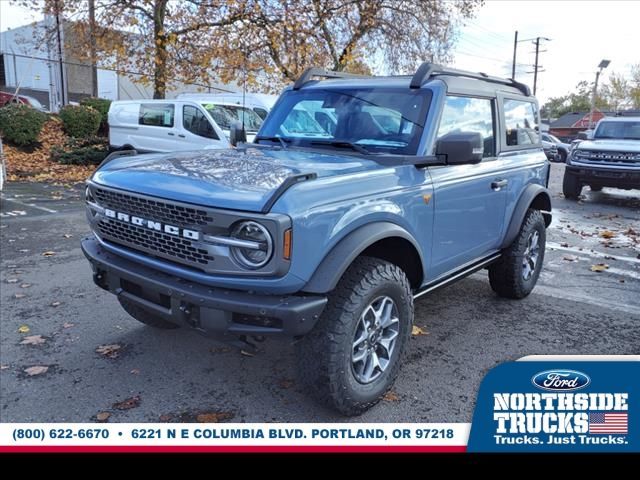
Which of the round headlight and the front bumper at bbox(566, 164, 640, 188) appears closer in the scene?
the round headlight

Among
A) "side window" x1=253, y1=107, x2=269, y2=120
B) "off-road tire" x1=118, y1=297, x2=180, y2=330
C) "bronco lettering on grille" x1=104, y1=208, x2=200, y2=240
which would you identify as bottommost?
"off-road tire" x1=118, y1=297, x2=180, y2=330

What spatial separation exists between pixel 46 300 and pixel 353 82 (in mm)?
3225

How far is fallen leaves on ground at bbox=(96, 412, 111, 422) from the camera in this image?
2945 mm

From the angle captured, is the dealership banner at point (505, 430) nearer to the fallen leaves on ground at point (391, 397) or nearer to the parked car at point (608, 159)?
the fallen leaves on ground at point (391, 397)

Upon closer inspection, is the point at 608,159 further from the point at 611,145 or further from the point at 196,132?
the point at 196,132

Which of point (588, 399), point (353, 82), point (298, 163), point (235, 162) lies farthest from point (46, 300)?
point (588, 399)

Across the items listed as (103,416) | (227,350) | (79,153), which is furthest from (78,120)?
(103,416)

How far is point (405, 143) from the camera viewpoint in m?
3.56

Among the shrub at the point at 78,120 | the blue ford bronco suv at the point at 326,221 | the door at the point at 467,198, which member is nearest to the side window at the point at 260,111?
the shrub at the point at 78,120

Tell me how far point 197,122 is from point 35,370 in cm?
907

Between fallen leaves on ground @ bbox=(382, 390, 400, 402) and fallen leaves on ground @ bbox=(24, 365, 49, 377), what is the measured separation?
7.11ft

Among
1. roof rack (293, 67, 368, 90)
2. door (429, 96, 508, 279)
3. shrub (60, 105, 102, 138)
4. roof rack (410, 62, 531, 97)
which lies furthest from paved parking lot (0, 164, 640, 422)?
shrub (60, 105, 102, 138)

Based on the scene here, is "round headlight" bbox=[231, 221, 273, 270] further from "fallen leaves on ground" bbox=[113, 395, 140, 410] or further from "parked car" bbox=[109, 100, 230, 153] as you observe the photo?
"parked car" bbox=[109, 100, 230, 153]

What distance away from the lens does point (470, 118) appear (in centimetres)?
408
